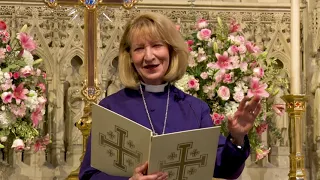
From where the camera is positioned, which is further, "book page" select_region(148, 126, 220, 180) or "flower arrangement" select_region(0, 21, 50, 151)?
"flower arrangement" select_region(0, 21, 50, 151)

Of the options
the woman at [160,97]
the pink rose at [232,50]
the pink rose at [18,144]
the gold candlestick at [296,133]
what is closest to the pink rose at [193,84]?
the pink rose at [232,50]

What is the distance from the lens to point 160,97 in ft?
6.46

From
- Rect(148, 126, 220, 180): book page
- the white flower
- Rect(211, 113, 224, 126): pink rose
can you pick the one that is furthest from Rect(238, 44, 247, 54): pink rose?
Rect(148, 126, 220, 180): book page

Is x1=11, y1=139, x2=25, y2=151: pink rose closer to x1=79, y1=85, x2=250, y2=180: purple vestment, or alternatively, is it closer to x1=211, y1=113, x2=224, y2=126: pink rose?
x1=211, y1=113, x2=224, y2=126: pink rose

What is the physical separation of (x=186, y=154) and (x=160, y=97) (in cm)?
Result: 30

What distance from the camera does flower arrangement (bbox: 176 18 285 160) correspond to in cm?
339

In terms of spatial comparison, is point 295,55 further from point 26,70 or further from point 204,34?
point 26,70

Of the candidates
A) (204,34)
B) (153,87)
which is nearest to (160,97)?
(153,87)

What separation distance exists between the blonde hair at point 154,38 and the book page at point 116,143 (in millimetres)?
237

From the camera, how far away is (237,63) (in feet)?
11.2

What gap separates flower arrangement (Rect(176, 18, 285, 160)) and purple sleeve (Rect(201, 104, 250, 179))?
1325mm

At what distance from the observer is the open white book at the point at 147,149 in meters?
1.65

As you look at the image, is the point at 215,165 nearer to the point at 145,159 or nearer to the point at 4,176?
the point at 145,159

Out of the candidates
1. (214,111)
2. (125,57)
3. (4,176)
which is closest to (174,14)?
(214,111)
